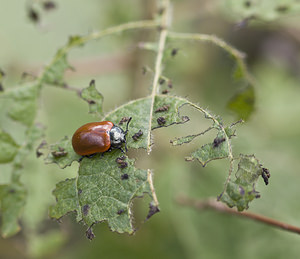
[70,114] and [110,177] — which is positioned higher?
[70,114]

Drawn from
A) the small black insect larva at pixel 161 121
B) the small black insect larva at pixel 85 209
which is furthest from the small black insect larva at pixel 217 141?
the small black insect larva at pixel 85 209

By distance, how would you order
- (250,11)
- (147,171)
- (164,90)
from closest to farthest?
(147,171)
(164,90)
(250,11)

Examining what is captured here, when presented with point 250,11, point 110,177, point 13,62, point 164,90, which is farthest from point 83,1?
point 110,177

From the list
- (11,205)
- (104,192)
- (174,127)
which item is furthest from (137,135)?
(174,127)

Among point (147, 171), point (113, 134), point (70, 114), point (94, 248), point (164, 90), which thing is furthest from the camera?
point (70, 114)

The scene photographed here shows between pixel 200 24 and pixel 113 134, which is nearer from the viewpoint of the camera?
pixel 113 134

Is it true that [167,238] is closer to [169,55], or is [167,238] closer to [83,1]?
[169,55]
